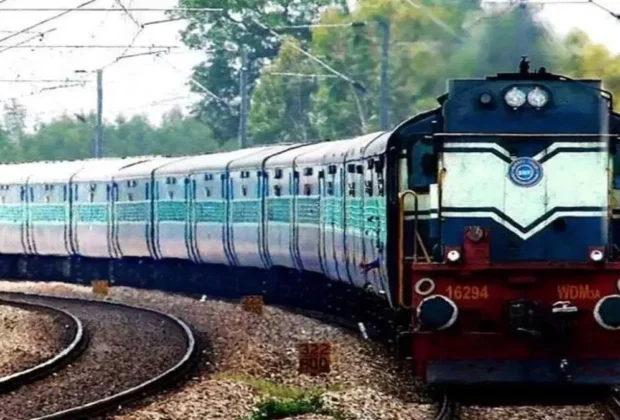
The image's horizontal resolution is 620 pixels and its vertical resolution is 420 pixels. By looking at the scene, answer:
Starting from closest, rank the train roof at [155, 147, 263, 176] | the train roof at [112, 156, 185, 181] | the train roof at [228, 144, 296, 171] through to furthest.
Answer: the train roof at [228, 144, 296, 171] → the train roof at [155, 147, 263, 176] → the train roof at [112, 156, 185, 181]

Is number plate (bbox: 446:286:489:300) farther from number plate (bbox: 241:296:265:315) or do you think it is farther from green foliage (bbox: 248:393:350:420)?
number plate (bbox: 241:296:265:315)

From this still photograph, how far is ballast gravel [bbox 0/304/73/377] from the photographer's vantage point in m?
17.8

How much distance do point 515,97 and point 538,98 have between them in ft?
0.63

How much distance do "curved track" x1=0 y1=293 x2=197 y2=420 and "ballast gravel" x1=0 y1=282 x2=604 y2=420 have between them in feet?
0.80

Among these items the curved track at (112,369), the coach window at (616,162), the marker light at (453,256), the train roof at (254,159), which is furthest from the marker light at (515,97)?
the train roof at (254,159)

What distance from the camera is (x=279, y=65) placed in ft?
190

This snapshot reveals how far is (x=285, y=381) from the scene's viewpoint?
15680 millimetres

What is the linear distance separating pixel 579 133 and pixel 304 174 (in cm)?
904

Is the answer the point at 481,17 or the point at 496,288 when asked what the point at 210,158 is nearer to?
the point at 481,17

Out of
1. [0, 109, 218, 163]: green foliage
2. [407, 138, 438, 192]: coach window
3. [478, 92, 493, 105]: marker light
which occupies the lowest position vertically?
[407, 138, 438, 192]: coach window

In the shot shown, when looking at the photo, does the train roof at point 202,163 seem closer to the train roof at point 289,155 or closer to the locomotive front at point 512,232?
the train roof at point 289,155

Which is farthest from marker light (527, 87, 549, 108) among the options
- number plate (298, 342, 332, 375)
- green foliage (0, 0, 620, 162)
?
green foliage (0, 0, 620, 162)

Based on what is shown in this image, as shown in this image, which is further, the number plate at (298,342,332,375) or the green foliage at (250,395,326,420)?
the number plate at (298,342,332,375)

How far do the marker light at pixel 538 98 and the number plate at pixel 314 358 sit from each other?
351 cm
